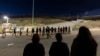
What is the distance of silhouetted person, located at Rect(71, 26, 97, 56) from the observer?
6996 millimetres

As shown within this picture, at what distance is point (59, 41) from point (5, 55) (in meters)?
10.7

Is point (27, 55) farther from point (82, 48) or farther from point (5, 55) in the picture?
point (5, 55)

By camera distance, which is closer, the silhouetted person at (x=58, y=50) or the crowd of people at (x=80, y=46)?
the crowd of people at (x=80, y=46)

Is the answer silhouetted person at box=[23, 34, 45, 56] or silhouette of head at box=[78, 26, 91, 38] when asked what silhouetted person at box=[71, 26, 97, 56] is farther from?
silhouetted person at box=[23, 34, 45, 56]

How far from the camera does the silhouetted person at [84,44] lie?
275 inches

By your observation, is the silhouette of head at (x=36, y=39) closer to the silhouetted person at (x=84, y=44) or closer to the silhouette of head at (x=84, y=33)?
the silhouetted person at (x=84, y=44)

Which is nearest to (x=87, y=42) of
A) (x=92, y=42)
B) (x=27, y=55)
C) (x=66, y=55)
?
(x=92, y=42)

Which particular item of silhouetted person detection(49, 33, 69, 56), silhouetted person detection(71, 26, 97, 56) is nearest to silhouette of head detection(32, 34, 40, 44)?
silhouetted person detection(49, 33, 69, 56)

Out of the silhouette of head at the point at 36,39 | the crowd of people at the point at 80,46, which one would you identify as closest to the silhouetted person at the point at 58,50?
the crowd of people at the point at 80,46

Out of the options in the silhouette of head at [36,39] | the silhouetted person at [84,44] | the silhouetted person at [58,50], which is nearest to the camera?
the silhouetted person at [84,44]

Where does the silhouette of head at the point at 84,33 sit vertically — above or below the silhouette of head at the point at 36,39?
above

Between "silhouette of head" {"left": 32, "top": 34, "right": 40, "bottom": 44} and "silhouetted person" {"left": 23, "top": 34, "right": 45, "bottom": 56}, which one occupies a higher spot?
"silhouette of head" {"left": 32, "top": 34, "right": 40, "bottom": 44}

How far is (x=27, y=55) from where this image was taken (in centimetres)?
741

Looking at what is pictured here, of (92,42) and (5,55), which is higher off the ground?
Result: (92,42)
